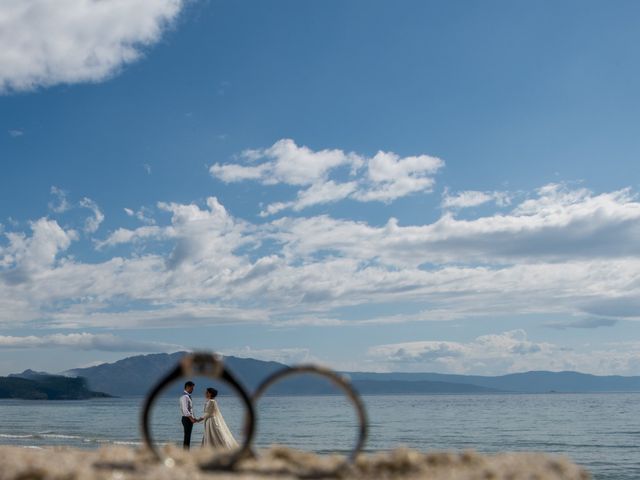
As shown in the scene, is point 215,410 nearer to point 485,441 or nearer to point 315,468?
point 315,468

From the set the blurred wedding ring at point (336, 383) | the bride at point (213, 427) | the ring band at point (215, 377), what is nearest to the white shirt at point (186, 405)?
the bride at point (213, 427)

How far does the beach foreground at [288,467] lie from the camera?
26.5 feet

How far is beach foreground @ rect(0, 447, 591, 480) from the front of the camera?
8.07m

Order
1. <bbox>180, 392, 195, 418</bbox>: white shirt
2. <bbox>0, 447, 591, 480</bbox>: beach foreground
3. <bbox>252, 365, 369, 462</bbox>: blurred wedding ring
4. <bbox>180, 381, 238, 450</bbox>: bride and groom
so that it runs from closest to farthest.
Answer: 1. <bbox>0, 447, 591, 480</bbox>: beach foreground
2. <bbox>252, 365, 369, 462</bbox>: blurred wedding ring
3. <bbox>180, 381, 238, 450</bbox>: bride and groom
4. <bbox>180, 392, 195, 418</bbox>: white shirt

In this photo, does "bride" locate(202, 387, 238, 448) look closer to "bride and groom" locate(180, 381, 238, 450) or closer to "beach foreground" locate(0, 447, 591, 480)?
"bride and groom" locate(180, 381, 238, 450)

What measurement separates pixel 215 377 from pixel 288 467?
1.48m

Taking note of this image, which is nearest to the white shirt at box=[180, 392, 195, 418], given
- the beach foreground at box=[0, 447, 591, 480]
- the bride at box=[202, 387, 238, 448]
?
the bride at box=[202, 387, 238, 448]

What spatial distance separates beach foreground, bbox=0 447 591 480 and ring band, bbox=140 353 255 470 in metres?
0.18

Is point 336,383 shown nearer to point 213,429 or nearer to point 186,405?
point 213,429

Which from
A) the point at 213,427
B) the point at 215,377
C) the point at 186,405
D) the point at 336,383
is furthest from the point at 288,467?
the point at 186,405

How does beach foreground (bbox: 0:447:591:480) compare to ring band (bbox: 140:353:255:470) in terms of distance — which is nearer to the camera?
beach foreground (bbox: 0:447:591:480)

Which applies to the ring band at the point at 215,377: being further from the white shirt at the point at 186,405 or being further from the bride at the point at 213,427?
the white shirt at the point at 186,405

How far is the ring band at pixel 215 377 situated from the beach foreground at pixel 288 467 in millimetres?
176

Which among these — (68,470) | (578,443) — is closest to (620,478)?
(578,443)
